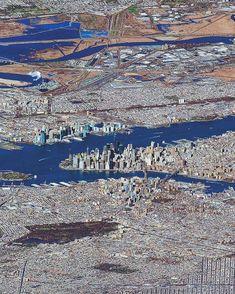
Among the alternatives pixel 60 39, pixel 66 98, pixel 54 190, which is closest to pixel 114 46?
pixel 60 39

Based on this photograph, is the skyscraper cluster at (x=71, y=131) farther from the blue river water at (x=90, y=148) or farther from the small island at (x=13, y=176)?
the small island at (x=13, y=176)

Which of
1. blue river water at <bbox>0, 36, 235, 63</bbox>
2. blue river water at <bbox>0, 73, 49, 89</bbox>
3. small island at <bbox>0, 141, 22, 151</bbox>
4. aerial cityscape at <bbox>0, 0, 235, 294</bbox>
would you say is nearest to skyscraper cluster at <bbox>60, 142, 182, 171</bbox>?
aerial cityscape at <bbox>0, 0, 235, 294</bbox>

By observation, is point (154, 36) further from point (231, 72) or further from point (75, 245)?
point (75, 245)

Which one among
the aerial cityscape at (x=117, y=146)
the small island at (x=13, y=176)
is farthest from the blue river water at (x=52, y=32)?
the small island at (x=13, y=176)

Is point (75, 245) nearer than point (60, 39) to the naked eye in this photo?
Yes

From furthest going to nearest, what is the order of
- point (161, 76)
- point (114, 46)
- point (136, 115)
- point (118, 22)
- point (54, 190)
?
1. point (118, 22)
2. point (114, 46)
3. point (161, 76)
4. point (136, 115)
5. point (54, 190)

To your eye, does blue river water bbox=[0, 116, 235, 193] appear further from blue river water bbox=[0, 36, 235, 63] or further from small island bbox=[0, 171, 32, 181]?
blue river water bbox=[0, 36, 235, 63]

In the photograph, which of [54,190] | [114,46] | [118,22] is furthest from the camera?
[118,22]

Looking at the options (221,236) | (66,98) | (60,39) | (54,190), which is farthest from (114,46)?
(221,236)

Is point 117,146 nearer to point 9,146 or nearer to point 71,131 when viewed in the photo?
point 71,131
